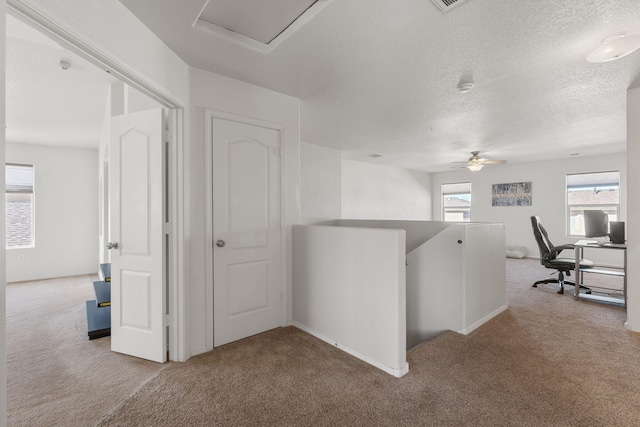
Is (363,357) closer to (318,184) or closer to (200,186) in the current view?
(200,186)

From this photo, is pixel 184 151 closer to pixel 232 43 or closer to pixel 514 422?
pixel 232 43

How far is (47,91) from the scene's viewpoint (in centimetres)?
325

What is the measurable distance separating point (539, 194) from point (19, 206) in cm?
1114

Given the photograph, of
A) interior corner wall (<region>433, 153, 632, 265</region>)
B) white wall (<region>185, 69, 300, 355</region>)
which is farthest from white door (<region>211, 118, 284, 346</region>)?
interior corner wall (<region>433, 153, 632, 265</region>)

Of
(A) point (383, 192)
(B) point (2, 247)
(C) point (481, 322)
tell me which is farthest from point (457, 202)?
(B) point (2, 247)

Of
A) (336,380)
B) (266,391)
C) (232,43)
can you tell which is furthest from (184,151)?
(336,380)

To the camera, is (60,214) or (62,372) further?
(60,214)

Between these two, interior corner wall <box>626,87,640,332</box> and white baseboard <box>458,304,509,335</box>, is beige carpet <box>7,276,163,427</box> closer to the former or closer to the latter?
white baseboard <box>458,304,509,335</box>

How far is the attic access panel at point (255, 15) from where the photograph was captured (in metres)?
1.76

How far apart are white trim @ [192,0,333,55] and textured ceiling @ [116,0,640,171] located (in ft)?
0.15

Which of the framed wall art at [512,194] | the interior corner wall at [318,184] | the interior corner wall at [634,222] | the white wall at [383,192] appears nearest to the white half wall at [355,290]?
the interior corner wall at [318,184]

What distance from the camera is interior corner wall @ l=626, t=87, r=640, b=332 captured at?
288 cm

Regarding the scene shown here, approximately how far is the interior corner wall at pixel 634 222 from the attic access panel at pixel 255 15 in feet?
11.3

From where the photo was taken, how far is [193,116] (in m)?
2.47
